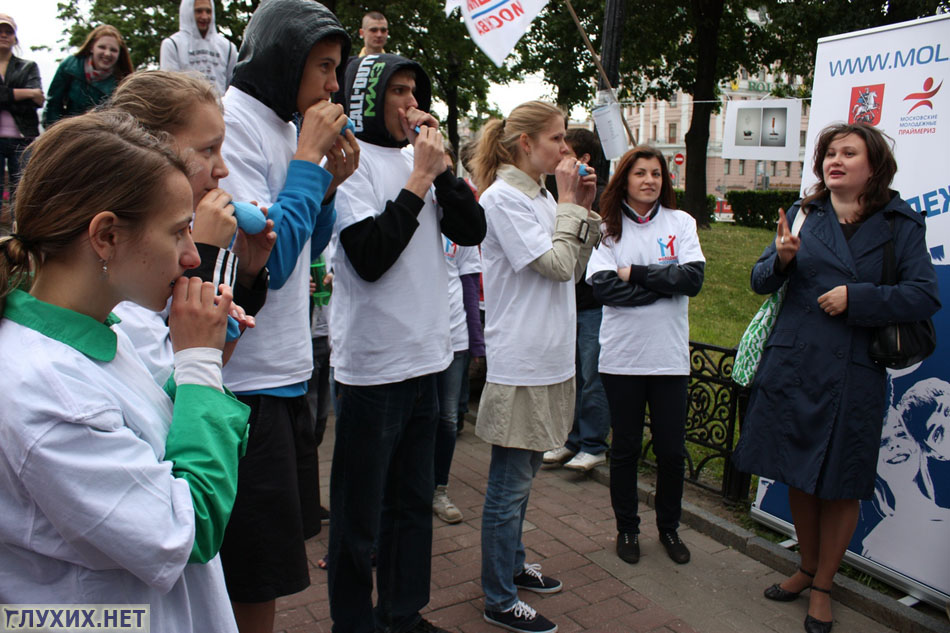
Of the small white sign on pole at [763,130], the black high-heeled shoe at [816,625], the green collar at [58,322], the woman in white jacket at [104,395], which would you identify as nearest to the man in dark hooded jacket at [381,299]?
the woman in white jacket at [104,395]

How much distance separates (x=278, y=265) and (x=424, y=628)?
1.71 meters

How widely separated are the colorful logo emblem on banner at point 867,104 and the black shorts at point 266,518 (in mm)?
3081

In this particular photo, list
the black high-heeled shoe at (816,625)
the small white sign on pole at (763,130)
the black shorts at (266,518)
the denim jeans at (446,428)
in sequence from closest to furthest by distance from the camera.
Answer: the black shorts at (266,518) < the black high-heeled shoe at (816,625) < the denim jeans at (446,428) < the small white sign on pole at (763,130)

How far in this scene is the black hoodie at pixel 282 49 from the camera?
7.07 ft

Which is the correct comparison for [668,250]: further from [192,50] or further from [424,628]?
[192,50]

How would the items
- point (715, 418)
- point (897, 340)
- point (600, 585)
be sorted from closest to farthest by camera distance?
point (897, 340), point (600, 585), point (715, 418)

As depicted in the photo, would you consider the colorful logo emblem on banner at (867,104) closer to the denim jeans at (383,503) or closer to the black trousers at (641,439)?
the black trousers at (641,439)

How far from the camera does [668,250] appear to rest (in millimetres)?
4035

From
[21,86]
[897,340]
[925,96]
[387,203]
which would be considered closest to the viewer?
[387,203]

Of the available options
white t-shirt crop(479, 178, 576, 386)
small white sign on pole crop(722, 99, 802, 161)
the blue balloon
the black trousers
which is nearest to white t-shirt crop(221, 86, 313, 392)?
the blue balloon

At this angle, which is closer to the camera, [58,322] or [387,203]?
[58,322]

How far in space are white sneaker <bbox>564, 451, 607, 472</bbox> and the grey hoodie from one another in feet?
13.9

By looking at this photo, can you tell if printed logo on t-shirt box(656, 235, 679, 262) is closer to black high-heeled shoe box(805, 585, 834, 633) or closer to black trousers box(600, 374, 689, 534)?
black trousers box(600, 374, 689, 534)

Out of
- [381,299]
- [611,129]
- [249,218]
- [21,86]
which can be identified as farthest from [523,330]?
[21,86]
